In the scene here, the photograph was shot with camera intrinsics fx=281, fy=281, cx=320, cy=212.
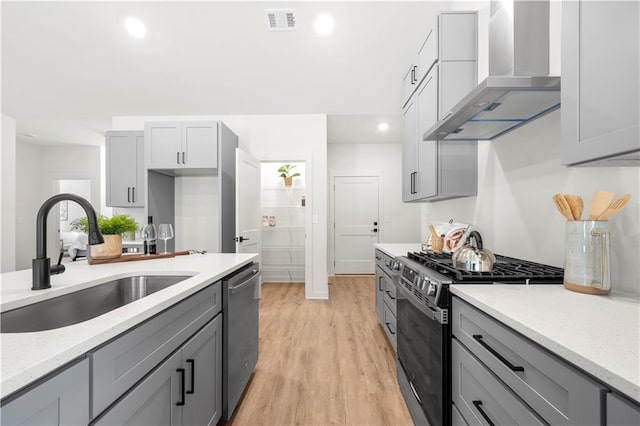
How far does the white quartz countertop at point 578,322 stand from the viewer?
54 cm

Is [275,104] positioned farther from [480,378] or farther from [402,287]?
[480,378]

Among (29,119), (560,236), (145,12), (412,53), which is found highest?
(145,12)

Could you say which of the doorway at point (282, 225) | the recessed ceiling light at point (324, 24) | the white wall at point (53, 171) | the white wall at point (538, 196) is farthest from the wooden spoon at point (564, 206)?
the white wall at point (53, 171)

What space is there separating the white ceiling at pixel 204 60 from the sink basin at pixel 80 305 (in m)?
2.89

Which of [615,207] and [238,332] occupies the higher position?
[615,207]

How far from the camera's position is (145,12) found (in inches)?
118

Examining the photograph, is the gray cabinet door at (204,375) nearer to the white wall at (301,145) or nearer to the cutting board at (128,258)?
the cutting board at (128,258)

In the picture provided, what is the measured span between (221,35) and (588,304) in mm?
3807

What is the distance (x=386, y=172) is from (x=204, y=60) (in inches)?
146

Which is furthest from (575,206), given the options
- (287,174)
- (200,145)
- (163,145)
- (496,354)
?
(287,174)

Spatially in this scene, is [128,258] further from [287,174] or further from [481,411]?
[287,174]

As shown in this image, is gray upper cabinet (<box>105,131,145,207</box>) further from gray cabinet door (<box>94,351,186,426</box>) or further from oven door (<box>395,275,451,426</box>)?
oven door (<box>395,275,451,426</box>)

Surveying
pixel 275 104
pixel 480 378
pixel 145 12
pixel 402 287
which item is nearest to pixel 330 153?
pixel 275 104

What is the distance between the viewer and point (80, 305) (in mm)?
1193
